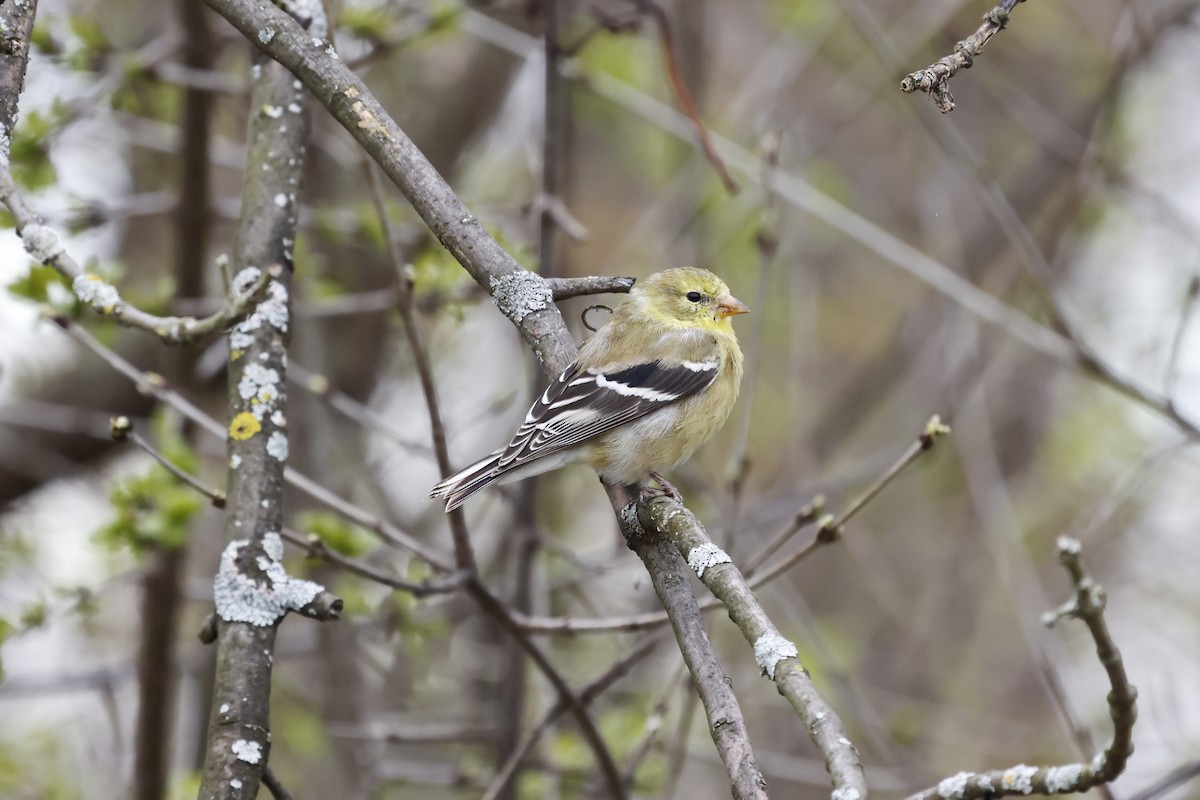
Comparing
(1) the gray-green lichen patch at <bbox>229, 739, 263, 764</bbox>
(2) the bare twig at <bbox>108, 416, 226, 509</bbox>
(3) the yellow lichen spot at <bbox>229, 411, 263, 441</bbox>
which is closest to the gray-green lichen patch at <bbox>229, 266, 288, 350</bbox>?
(3) the yellow lichen spot at <bbox>229, 411, 263, 441</bbox>

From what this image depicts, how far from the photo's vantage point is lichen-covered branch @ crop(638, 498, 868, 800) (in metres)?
1.66

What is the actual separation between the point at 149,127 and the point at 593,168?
420cm

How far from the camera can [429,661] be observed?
5438mm

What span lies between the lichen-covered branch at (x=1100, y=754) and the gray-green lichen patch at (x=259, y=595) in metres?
1.35

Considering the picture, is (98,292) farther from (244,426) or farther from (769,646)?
(769,646)

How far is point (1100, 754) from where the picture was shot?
1.80 metres

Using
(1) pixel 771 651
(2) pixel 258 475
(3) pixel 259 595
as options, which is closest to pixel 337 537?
(2) pixel 258 475

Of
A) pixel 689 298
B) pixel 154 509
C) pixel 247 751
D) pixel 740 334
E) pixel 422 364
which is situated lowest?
pixel 247 751

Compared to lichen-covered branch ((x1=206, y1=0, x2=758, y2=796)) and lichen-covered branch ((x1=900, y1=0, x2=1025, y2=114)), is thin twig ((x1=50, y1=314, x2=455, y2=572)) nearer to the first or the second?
lichen-covered branch ((x1=206, y1=0, x2=758, y2=796))

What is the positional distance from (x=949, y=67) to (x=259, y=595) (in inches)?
68.6

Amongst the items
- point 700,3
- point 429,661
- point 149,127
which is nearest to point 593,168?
point 700,3

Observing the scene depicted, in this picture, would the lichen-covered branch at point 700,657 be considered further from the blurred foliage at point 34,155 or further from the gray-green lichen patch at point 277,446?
the blurred foliage at point 34,155

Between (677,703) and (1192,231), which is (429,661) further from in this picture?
(1192,231)

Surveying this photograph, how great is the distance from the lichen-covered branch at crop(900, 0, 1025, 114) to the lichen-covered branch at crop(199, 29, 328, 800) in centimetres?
149
